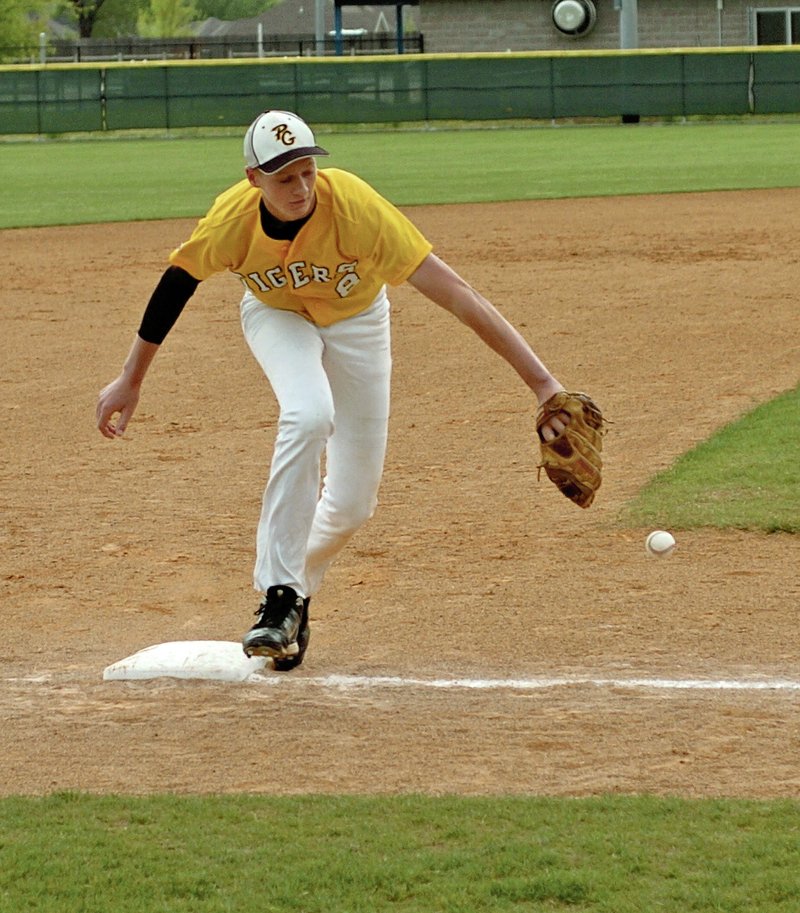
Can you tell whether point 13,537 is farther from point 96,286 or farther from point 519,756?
point 96,286

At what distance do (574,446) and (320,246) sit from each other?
0.94 m

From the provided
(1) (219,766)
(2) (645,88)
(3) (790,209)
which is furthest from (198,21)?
(1) (219,766)

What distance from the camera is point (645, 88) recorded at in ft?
102

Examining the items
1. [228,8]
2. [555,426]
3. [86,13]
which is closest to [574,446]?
[555,426]

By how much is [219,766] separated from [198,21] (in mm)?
90395

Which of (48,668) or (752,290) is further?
(752,290)

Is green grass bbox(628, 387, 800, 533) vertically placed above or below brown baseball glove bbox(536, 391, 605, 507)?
below

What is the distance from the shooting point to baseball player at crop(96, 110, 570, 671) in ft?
13.6

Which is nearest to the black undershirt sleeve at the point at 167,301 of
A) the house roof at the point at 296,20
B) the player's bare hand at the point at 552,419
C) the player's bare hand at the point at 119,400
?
the player's bare hand at the point at 119,400

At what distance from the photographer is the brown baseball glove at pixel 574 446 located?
434 cm

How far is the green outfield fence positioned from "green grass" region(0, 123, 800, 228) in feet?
2.26

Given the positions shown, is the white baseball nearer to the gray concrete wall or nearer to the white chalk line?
the white chalk line

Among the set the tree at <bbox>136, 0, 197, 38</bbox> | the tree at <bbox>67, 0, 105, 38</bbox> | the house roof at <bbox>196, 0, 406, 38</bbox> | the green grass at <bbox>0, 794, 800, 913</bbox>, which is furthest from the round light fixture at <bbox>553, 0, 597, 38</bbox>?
the green grass at <bbox>0, 794, 800, 913</bbox>

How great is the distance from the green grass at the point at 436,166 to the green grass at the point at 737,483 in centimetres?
1078
